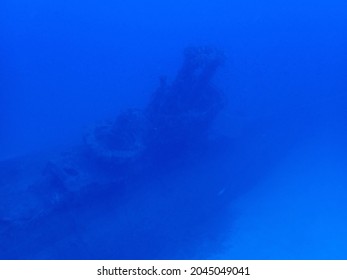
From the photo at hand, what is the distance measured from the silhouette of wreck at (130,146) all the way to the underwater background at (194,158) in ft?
0.19

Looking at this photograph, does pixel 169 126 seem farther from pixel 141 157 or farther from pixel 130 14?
pixel 130 14

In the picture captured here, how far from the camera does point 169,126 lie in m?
12.2

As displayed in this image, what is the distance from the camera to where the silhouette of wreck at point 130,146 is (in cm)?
1070

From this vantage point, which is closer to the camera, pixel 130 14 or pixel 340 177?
pixel 340 177

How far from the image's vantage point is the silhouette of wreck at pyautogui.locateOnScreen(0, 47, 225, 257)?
35.1 ft

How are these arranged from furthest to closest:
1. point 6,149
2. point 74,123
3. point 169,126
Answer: point 74,123
point 6,149
point 169,126

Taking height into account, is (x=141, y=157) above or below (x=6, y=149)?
below

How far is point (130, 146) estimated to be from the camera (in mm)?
11367

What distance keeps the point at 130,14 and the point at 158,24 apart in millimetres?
2024

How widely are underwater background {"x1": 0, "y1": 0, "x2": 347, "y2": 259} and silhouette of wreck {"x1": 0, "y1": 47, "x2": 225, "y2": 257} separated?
0.06 m

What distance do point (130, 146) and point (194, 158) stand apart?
222 centimetres
